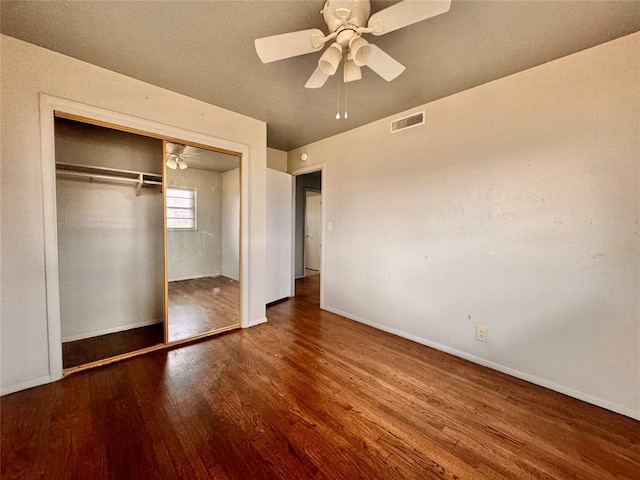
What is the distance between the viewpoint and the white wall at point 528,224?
67.0 inches

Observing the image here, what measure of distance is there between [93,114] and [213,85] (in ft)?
3.17

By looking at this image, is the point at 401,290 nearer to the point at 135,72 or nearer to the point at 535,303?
the point at 535,303

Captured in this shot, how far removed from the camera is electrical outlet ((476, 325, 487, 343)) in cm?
226

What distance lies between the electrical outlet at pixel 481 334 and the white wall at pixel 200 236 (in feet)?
9.20

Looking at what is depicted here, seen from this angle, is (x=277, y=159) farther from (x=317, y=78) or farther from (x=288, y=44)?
(x=288, y=44)

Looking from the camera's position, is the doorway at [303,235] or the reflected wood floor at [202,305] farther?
the doorway at [303,235]

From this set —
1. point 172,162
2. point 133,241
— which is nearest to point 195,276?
point 133,241

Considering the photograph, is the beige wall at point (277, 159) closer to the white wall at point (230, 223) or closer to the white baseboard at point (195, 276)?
the white wall at point (230, 223)

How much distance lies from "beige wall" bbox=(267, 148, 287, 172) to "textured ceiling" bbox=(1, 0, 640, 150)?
1711mm

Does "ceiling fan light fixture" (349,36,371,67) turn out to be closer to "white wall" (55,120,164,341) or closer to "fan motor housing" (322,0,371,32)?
"fan motor housing" (322,0,371,32)

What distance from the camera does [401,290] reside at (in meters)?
2.85

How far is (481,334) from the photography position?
2.28 metres

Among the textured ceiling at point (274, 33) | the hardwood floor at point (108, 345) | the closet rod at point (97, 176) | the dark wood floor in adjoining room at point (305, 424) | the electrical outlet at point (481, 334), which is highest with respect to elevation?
the textured ceiling at point (274, 33)

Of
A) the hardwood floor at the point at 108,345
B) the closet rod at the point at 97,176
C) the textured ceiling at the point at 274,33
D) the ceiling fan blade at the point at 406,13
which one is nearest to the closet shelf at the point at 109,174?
the closet rod at the point at 97,176
